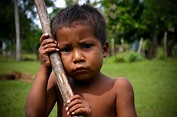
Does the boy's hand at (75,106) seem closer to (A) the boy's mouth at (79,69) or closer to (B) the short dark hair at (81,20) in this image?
(A) the boy's mouth at (79,69)

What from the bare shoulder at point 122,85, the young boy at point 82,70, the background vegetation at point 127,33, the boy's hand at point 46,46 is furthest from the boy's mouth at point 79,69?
the background vegetation at point 127,33

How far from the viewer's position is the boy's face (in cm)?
181

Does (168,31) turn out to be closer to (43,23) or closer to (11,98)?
(11,98)

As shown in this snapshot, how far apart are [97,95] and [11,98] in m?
3.31

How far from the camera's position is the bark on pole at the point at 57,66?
1.71 metres

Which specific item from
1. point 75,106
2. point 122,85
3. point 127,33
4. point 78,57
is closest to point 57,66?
point 78,57

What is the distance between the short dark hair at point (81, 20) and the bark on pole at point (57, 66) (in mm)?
77

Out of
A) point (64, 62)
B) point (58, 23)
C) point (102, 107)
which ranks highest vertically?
point (58, 23)

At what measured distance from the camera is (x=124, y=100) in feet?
6.44

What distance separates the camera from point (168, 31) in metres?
25.0

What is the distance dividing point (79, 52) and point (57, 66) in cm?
14

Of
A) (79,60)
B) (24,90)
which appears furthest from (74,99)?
(24,90)

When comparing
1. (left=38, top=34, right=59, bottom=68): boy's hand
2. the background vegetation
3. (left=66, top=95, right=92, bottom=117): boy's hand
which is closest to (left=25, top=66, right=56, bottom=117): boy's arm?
(left=38, top=34, right=59, bottom=68): boy's hand

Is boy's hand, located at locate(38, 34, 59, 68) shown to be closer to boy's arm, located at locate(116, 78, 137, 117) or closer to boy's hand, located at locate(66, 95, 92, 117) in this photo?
boy's hand, located at locate(66, 95, 92, 117)
